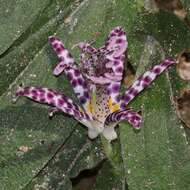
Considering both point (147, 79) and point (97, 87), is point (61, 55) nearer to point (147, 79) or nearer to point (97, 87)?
point (97, 87)

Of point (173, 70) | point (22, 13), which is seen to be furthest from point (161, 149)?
point (22, 13)

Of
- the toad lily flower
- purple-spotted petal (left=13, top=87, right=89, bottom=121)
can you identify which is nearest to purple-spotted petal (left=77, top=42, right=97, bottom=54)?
the toad lily flower

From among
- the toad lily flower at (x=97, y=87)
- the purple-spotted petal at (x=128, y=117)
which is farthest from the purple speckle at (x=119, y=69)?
the purple-spotted petal at (x=128, y=117)

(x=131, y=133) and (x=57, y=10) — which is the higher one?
(x=57, y=10)

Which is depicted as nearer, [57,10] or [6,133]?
[6,133]

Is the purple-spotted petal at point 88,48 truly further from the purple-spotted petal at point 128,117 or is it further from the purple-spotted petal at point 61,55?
the purple-spotted petal at point 128,117

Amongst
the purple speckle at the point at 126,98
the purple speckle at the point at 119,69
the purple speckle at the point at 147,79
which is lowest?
the purple speckle at the point at 126,98

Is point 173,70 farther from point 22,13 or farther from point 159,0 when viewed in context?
point 22,13
